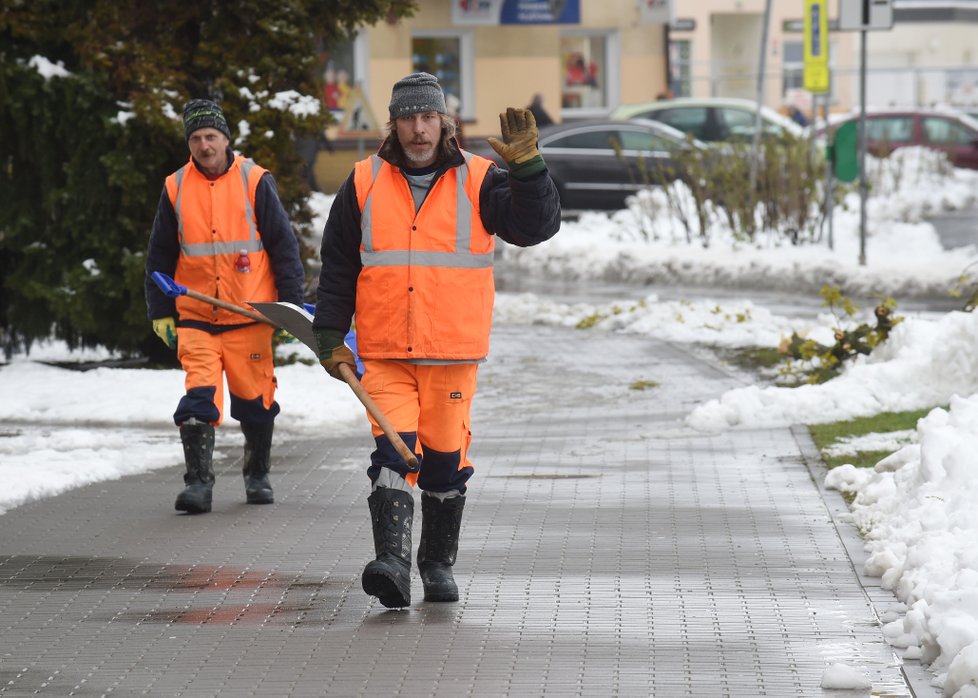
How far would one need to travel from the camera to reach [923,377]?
1061 centimetres

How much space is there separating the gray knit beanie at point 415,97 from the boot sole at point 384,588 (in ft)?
4.83

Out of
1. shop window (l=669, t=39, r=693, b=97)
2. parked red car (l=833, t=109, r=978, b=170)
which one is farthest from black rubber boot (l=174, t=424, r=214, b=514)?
shop window (l=669, t=39, r=693, b=97)

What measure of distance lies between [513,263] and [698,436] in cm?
1282

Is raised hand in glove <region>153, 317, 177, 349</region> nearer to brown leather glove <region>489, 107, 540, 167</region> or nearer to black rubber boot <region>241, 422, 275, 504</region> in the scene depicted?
black rubber boot <region>241, 422, 275, 504</region>

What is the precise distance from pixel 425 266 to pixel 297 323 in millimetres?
1108

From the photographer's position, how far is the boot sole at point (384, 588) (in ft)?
19.7

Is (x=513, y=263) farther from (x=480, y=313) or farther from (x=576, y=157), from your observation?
(x=480, y=313)

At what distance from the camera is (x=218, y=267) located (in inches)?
324

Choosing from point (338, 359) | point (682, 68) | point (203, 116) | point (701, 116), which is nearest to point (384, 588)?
point (338, 359)

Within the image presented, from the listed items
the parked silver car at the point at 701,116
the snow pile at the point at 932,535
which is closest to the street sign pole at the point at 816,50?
the parked silver car at the point at 701,116

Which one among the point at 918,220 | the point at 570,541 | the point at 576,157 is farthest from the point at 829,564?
the point at 576,157

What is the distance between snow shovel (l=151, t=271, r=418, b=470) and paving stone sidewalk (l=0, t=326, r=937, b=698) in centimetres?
57

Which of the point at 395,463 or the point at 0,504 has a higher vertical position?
the point at 395,463

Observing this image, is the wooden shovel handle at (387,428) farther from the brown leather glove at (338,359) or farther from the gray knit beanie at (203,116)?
the gray knit beanie at (203,116)
